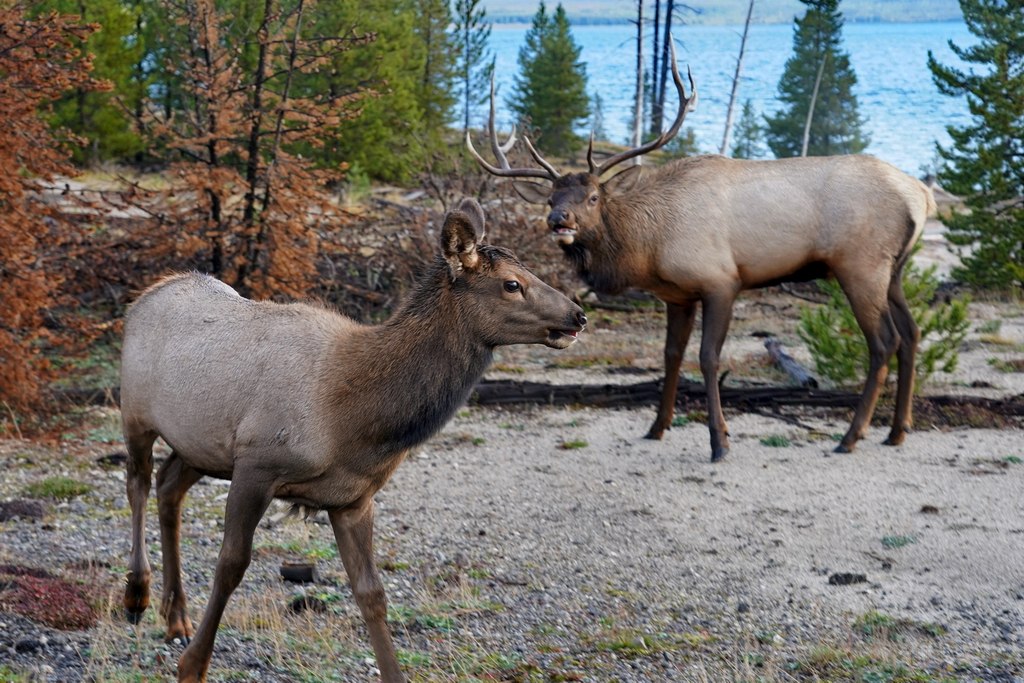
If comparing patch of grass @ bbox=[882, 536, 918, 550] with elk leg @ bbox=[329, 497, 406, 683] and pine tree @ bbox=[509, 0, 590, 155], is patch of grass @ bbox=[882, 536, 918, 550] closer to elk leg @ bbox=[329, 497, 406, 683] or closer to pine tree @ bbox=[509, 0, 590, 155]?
elk leg @ bbox=[329, 497, 406, 683]

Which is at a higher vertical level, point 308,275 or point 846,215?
point 846,215

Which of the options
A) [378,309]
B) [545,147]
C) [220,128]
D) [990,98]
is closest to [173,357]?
[220,128]

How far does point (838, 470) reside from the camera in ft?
34.1

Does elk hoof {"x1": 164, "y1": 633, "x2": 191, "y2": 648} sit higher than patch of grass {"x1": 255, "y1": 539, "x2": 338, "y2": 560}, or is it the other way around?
elk hoof {"x1": 164, "y1": 633, "x2": 191, "y2": 648}

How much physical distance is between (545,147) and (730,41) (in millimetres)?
114542

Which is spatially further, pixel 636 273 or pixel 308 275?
pixel 308 275

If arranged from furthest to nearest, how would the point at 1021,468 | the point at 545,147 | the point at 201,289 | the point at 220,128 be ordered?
the point at 545,147 < the point at 220,128 < the point at 1021,468 < the point at 201,289

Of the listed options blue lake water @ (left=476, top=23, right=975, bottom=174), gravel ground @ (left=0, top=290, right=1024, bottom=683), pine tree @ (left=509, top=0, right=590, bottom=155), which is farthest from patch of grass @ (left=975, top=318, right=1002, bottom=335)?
blue lake water @ (left=476, top=23, right=975, bottom=174)

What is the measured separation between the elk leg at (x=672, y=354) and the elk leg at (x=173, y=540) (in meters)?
5.82

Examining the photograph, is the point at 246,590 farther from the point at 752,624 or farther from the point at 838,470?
the point at 838,470

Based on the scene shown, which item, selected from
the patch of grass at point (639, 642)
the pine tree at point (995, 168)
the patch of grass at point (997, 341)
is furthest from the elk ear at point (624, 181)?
the pine tree at point (995, 168)

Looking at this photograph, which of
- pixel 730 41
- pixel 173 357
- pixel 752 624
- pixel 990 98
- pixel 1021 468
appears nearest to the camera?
pixel 173 357

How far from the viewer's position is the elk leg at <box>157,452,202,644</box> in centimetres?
632

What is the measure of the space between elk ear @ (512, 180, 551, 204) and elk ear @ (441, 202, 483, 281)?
18.8 feet
